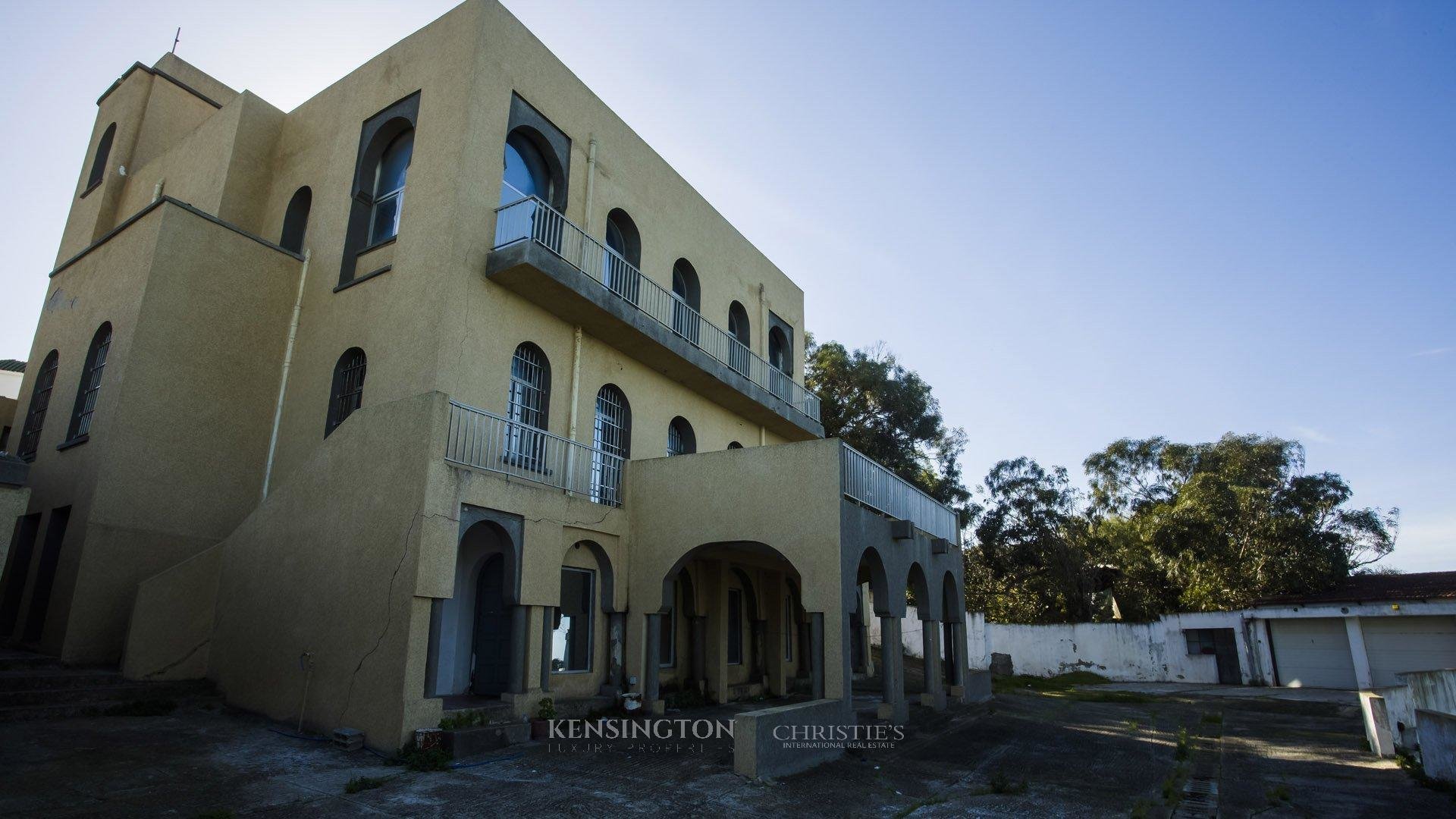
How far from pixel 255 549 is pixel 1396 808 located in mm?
13623

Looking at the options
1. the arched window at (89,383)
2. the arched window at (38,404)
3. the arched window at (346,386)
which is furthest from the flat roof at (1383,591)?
Answer: the arched window at (38,404)

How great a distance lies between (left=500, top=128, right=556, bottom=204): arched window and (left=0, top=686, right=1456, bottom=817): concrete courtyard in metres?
8.69

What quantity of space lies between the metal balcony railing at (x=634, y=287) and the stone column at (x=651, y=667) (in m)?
5.42

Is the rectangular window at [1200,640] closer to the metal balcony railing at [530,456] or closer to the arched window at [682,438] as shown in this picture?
the arched window at [682,438]

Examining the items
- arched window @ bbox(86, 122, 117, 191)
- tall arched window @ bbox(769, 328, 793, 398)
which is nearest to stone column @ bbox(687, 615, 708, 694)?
tall arched window @ bbox(769, 328, 793, 398)

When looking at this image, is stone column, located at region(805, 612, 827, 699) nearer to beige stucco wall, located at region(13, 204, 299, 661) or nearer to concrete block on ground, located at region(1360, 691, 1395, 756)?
concrete block on ground, located at region(1360, 691, 1395, 756)

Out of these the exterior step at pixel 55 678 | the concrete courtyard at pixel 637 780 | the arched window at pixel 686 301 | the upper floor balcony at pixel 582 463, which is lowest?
the concrete courtyard at pixel 637 780

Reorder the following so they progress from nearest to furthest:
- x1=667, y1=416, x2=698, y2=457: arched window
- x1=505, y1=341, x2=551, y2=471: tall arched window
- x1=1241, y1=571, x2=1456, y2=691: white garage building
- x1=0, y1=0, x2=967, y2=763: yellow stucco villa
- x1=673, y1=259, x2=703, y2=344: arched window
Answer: x1=0, y1=0, x2=967, y2=763: yellow stucco villa → x1=505, y1=341, x2=551, y2=471: tall arched window → x1=673, y1=259, x2=703, y2=344: arched window → x1=667, y1=416, x2=698, y2=457: arched window → x1=1241, y1=571, x2=1456, y2=691: white garage building

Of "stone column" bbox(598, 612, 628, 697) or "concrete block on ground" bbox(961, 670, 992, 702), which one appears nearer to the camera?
"stone column" bbox(598, 612, 628, 697)

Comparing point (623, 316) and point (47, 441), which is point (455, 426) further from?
point (47, 441)

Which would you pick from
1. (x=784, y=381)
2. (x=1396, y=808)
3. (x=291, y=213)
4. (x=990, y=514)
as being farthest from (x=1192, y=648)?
(x=291, y=213)

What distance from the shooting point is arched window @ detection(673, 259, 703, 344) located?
16281mm

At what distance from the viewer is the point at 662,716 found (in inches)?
473

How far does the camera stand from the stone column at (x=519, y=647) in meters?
10.2
